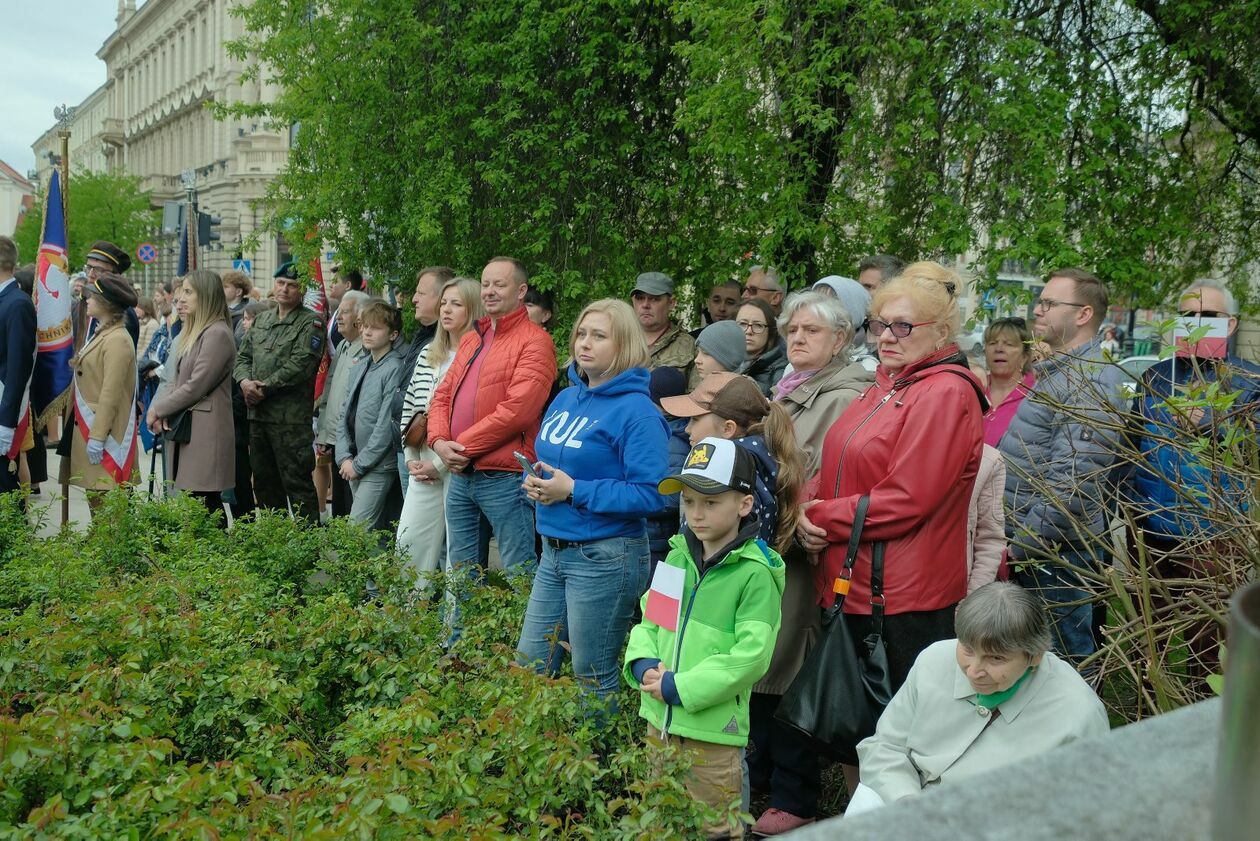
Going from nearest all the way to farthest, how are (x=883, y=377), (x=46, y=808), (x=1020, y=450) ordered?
(x=46, y=808), (x=883, y=377), (x=1020, y=450)

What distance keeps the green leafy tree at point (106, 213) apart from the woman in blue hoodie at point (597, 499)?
51573mm

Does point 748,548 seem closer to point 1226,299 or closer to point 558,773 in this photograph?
point 558,773

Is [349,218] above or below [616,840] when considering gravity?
above

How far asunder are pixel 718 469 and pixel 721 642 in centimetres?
54

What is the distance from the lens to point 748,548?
3.80 m

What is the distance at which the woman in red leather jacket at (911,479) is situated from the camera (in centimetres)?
402

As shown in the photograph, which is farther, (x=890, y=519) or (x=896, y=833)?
(x=890, y=519)

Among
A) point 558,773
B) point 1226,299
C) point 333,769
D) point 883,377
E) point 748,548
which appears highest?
point 1226,299

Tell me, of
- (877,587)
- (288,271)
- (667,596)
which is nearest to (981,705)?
(877,587)

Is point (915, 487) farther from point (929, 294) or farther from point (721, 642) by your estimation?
point (721, 642)

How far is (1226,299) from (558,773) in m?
3.65

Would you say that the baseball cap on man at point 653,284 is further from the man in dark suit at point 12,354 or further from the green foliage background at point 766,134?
the man in dark suit at point 12,354

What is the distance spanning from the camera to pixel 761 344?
6445mm

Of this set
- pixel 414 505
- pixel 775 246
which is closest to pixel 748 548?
pixel 414 505
